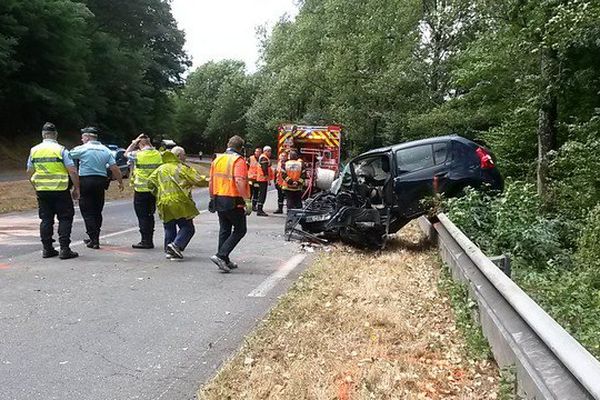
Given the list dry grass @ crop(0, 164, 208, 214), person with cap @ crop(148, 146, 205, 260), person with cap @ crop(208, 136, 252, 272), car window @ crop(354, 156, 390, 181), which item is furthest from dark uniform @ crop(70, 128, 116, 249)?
dry grass @ crop(0, 164, 208, 214)

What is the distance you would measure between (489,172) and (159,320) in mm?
5614

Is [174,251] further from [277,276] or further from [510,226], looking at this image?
[510,226]

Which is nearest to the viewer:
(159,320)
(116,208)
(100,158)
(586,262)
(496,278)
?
(496,278)

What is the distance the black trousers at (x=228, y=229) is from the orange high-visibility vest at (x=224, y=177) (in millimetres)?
238

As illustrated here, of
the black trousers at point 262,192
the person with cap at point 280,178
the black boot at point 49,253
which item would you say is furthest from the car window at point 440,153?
the black trousers at point 262,192

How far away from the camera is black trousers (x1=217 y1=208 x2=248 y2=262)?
6979mm

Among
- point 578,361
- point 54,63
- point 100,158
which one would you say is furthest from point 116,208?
point 54,63

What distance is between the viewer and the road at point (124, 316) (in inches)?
145

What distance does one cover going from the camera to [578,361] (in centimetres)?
241

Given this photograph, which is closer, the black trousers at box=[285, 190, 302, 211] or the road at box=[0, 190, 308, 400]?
the road at box=[0, 190, 308, 400]

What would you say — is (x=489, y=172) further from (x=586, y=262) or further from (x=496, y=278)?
(x=496, y=278)

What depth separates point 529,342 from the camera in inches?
121

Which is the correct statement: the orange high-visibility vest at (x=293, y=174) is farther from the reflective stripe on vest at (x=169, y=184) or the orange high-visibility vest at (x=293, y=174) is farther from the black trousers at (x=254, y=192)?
the reflective stripe on vest at (x=169, y=184)

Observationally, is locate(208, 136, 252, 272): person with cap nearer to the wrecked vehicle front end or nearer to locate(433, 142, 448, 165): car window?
the wrecked vehicle front end
